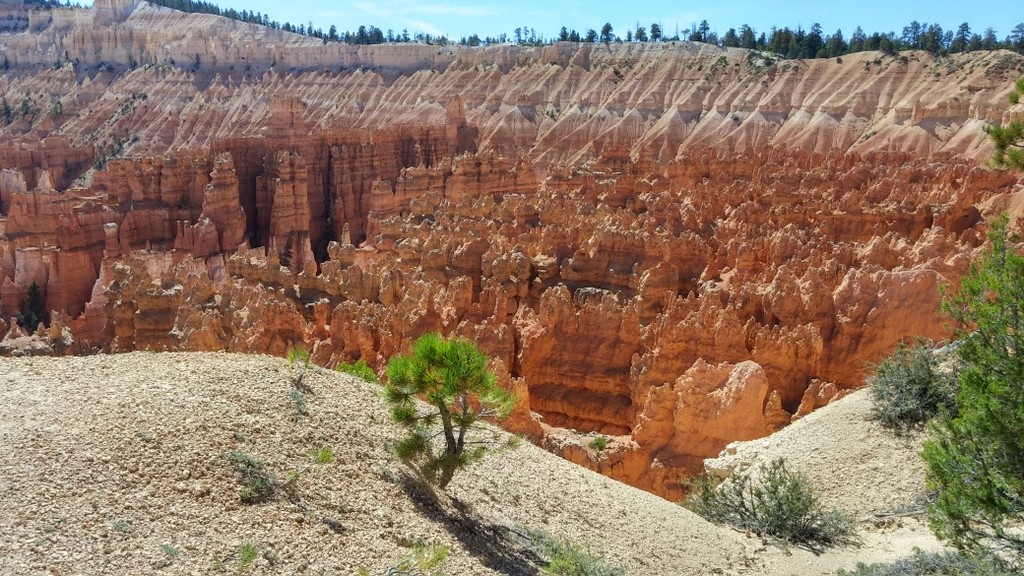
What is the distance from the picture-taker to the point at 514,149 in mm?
73188

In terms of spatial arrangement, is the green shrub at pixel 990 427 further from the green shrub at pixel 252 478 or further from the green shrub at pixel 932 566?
the green shrub at pixel 252 478

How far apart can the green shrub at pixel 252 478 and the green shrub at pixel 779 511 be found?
7356 mm

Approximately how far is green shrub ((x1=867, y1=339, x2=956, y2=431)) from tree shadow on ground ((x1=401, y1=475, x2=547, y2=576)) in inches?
302

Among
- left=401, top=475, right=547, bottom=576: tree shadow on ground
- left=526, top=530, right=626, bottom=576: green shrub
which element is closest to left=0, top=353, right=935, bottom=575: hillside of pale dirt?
left=401, top=475, right=547, bottom=576: tree shadow on ground

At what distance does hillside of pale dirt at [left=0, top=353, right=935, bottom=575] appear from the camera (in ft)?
23.4

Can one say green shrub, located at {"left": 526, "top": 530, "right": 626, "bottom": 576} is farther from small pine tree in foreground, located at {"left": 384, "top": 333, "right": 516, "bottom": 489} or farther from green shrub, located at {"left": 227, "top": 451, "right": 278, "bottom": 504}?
green shrub, located at {"left": 227, "top": 451, "right": 278, "bottom": 504}

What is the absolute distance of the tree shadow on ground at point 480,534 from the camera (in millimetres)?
8867

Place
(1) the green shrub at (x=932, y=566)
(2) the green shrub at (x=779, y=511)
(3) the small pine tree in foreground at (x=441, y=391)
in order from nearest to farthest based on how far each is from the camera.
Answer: (1) the green shrub at (x=932, y=566)
(3) the small pine tree in foreground at (x=441, y=391)
(2) the green shrub at (x=779, y=511)

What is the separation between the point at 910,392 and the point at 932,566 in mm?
5215

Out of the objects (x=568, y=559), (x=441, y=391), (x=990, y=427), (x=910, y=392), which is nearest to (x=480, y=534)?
(x=568, y=559)

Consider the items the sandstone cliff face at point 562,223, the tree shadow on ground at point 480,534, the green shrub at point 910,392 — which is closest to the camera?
the tree shadow on ground at point 480,534

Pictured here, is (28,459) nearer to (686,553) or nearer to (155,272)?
(686,553)

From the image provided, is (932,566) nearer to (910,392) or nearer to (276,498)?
(910,392)

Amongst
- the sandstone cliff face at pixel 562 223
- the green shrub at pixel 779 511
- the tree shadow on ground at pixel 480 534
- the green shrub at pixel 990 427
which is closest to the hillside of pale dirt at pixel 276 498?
the tree shadow on ground at pixel 480 534
